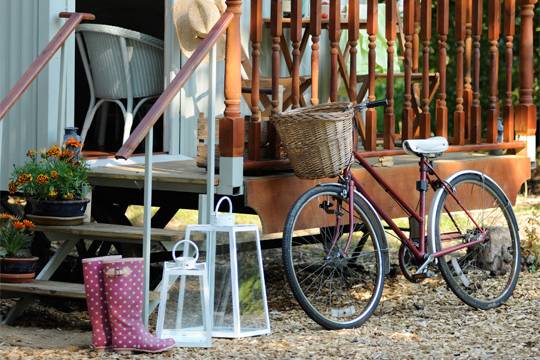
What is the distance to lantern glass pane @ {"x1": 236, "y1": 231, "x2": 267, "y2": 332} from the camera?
5465mm

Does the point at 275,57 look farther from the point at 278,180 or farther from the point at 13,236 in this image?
the point at 13,236

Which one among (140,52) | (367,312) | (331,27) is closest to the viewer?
(367,312)

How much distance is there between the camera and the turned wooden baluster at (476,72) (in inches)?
276

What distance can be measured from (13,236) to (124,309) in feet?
2.97

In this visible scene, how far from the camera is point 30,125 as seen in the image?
6414 millimetres

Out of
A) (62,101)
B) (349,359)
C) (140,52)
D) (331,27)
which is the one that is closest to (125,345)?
(349,359)

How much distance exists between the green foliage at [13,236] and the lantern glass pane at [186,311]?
0.85 metres

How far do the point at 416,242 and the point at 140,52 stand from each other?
2172mm

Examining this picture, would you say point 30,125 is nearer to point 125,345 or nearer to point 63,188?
point 63,188

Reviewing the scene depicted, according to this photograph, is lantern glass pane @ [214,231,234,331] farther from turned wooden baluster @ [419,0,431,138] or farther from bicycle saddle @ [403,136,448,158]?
turned wooden baluster @ [419,0,431,138]

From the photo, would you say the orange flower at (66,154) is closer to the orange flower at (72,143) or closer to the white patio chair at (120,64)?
the orange flower at (72,143)

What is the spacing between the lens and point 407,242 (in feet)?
19.8

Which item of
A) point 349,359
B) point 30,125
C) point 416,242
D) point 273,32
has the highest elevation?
point 273,32

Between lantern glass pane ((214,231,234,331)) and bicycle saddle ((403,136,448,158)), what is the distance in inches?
47.5
